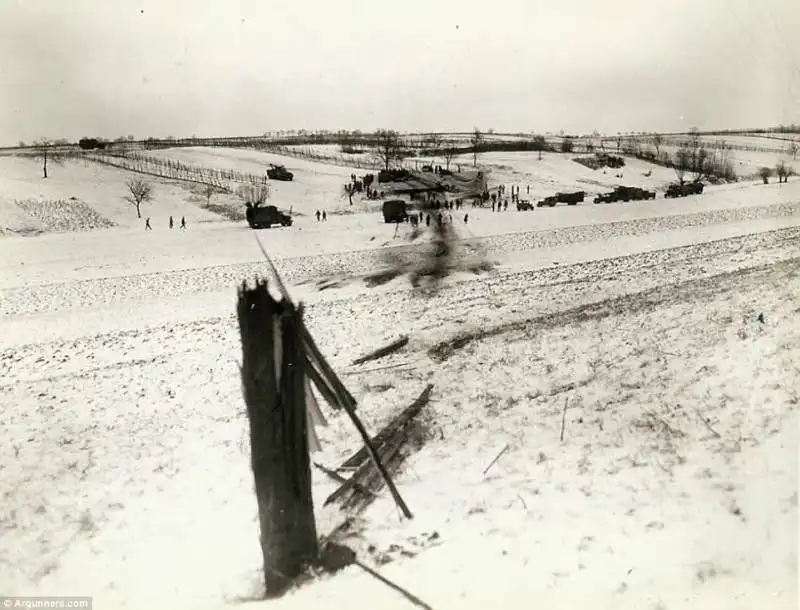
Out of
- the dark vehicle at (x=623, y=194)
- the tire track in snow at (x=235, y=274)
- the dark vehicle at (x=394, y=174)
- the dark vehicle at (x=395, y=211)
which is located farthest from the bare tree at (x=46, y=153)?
the dark vehicle at (x=623, y=194)

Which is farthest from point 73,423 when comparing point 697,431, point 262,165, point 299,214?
point 697,431

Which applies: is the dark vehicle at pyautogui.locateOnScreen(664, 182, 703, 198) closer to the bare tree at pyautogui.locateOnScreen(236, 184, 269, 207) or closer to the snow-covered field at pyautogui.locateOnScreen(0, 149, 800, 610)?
the snow-covered field at pyautogui.locateOnScreen(0, 149, 800, 610)

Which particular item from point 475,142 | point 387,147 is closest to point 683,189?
point 475,142

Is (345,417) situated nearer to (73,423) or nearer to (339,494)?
(339,494)

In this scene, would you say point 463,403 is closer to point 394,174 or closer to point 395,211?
point 395,211

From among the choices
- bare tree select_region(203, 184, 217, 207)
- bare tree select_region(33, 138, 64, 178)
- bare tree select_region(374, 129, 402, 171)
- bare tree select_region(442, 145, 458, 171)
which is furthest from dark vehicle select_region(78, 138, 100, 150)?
bare tree select_region(442, 145, 458, 171)

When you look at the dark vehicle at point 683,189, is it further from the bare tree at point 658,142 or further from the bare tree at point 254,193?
the bare tree at point 254,193
